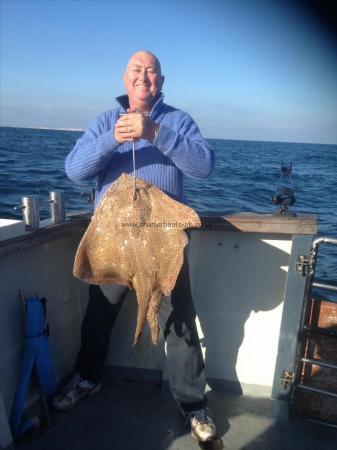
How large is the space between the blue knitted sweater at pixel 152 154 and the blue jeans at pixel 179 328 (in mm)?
658

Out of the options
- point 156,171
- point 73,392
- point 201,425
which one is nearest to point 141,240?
point 156,171

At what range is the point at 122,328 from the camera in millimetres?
3602

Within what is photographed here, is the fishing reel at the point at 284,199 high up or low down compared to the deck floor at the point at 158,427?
up

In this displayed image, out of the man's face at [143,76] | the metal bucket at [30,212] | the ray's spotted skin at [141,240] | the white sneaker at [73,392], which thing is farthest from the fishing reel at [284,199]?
the white sneaker at [73,392]

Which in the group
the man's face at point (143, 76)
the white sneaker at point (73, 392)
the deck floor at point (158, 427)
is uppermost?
the man's face at point (143, 76)

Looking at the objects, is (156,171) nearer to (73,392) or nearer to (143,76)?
(143,76)

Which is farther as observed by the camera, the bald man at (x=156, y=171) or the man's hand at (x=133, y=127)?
the bald man at (x=156, y=171)

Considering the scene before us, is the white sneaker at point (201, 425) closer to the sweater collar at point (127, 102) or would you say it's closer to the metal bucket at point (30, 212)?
the metal bucket at point (30, 212)

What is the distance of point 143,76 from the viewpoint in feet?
8.99

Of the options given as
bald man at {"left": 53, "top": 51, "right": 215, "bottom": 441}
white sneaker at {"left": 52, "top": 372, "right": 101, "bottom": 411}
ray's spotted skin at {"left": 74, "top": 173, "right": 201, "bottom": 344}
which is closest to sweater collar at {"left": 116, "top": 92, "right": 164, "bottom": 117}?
bald man at {"left": 53, "top": 51, "right": 215, "bottom": 441}

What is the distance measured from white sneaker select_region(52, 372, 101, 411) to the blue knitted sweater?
156 centimetres

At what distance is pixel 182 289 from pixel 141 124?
4.11 ft

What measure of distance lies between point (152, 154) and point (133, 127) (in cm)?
45

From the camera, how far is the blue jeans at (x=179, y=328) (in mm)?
2879
